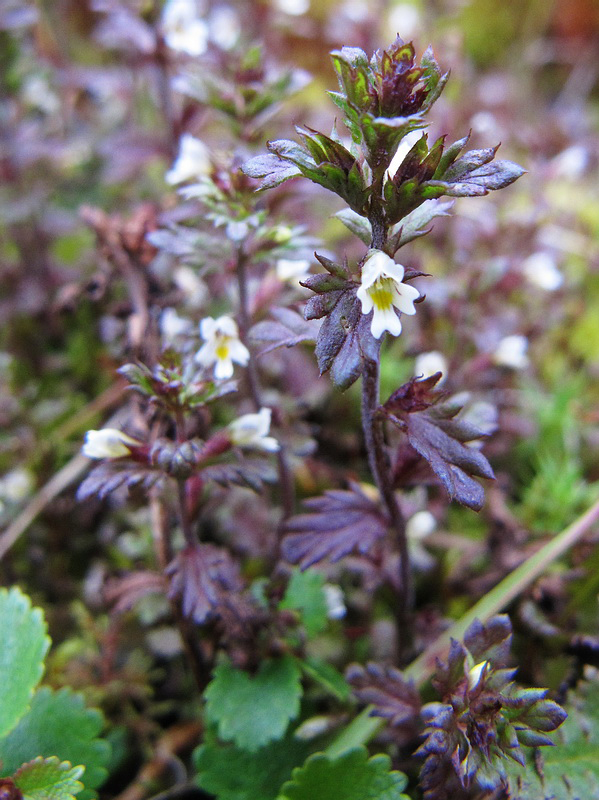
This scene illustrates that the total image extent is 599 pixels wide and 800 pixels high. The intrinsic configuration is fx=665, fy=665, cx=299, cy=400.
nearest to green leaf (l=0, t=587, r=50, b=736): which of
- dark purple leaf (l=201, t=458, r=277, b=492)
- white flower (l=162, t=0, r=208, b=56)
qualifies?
dark purple leaf (l=201, t=458, r=277, b=492)

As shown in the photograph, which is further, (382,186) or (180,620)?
(180,620)

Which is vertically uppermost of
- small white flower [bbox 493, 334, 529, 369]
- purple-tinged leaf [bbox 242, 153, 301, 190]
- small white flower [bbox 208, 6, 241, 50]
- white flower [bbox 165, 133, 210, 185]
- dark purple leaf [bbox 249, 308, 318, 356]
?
small white flower [bbox 208, 6, 241, 50]

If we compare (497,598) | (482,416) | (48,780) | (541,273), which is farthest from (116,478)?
(541,273)

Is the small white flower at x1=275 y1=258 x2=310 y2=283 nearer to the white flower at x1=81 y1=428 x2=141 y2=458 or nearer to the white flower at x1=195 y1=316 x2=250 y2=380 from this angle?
the white flower at x1=195 y1=316 x2=250 y2=380

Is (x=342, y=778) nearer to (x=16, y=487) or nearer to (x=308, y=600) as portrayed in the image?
(x=308, y=600)

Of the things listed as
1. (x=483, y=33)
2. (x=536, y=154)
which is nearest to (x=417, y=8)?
(x=483, y=33)

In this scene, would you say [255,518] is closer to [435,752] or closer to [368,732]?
[368,732]
